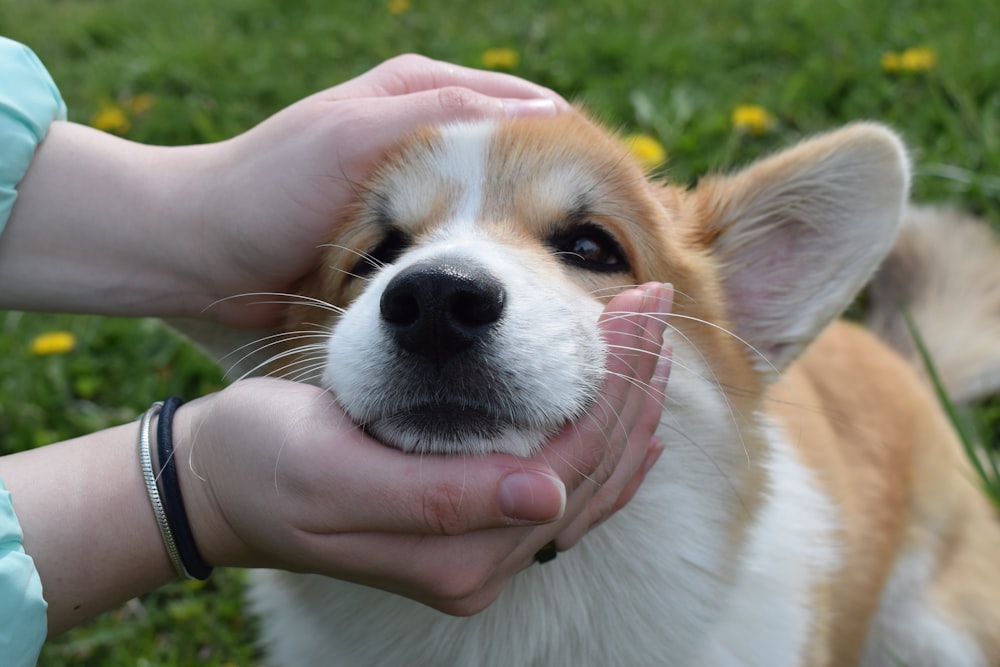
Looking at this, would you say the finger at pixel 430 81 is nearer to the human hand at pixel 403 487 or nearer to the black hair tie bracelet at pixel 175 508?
the human hand at pixel 403 487

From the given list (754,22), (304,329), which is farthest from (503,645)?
(754,22)

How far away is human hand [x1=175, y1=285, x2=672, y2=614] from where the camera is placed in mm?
1429

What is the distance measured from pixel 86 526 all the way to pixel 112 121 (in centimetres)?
344

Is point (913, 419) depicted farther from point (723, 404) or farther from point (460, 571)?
point (460, 571)

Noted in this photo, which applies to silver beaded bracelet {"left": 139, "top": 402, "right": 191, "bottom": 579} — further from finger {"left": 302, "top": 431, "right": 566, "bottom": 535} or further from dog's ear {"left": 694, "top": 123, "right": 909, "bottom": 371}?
dog's ear {"left": 694, "top": 123, "right": 909, "bottom": 371}

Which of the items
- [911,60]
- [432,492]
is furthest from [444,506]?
[911,60]

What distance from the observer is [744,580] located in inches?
75.2

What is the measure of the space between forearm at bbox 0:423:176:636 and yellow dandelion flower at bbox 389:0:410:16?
13.1ft

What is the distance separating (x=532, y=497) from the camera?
4.60ft

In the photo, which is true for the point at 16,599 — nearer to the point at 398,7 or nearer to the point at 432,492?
the point at 432,492

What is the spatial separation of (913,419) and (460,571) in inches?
72.0

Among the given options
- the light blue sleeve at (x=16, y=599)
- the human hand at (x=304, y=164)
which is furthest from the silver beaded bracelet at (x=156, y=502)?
the human hand at (x=304, y=164)

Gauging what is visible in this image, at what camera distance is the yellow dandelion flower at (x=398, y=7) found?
5141 millimetres

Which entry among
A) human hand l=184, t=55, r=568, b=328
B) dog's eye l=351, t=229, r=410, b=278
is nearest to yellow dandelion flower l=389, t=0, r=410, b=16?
human hand l=184, t=55, r=568, b=328
